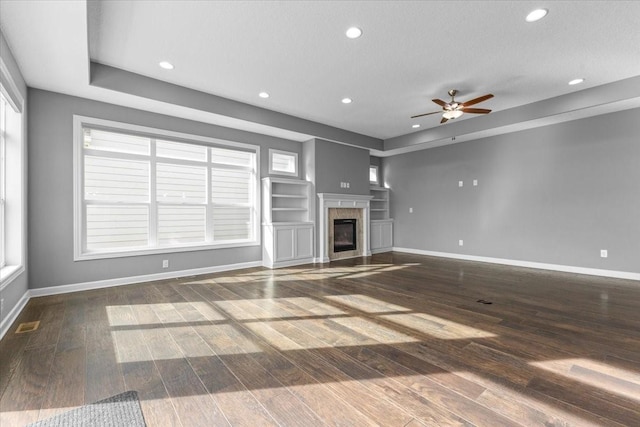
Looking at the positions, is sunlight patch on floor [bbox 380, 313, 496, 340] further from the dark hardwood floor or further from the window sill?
the window sill

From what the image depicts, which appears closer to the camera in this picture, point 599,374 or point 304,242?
point 599,374

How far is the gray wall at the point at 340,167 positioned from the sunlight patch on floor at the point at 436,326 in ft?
12.7

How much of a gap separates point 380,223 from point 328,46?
537 centimetres

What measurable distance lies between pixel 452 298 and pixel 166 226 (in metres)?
4.50

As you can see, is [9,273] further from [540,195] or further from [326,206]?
[540,195]

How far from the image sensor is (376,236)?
7.85 metres

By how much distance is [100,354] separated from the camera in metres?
2.25

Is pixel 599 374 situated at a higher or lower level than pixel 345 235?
lower

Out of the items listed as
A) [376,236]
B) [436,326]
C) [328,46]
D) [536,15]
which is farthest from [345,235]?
[536,15]

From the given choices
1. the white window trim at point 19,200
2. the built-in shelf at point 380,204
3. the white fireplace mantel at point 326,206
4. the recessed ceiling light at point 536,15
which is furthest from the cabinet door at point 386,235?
the white window trim at point 19,200

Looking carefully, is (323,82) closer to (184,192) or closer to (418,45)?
(418,45)

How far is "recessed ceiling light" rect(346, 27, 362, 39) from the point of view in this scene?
297 centimetres

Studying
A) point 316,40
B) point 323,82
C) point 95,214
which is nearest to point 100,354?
point 95,214

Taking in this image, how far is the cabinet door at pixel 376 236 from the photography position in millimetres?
7754
